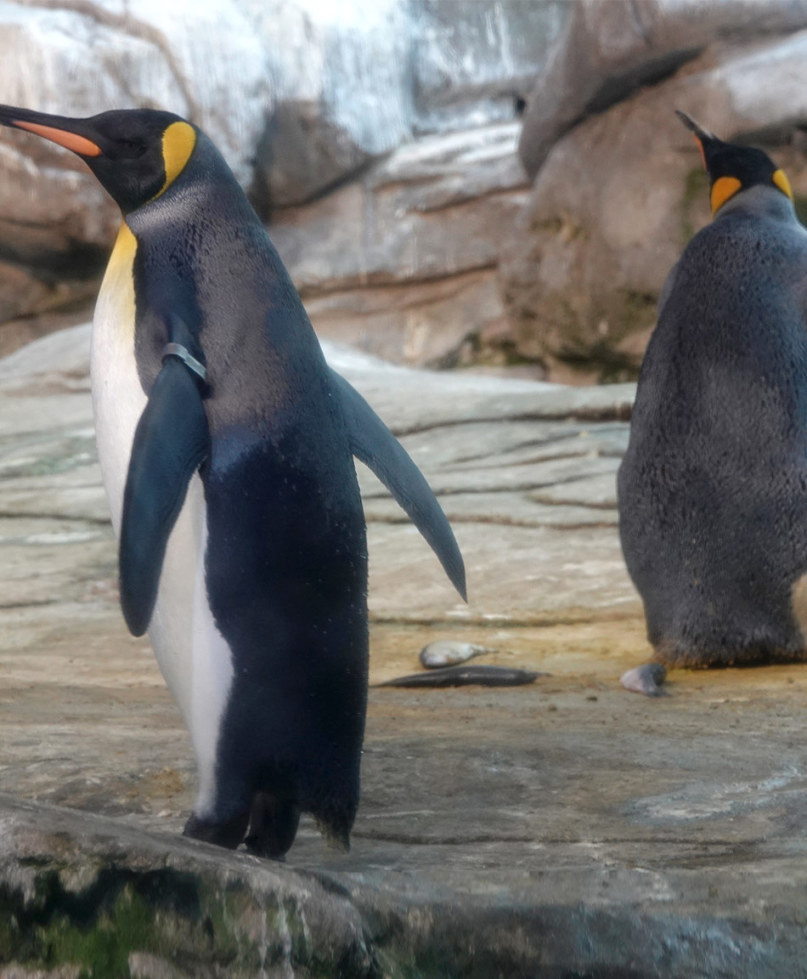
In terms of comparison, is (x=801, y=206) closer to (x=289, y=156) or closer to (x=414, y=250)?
(x=414, y=250)

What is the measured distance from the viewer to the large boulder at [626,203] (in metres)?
7.83

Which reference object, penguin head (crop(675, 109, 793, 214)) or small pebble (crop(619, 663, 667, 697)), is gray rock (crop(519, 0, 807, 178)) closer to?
penguin head (crop(675, 109, 793, 214))

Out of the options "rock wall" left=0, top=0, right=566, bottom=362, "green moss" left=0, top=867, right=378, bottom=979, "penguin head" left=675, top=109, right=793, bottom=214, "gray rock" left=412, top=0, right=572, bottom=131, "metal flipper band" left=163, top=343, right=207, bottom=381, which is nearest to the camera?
"green moss" left=0, top=867, right=378, bottom=979

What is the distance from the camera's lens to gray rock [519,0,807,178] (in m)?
7.87

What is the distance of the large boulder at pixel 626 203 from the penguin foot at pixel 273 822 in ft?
23.3

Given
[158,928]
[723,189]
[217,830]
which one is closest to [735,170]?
[723,189]

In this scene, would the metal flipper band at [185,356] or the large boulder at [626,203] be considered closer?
the metal flipper band at [185,356]

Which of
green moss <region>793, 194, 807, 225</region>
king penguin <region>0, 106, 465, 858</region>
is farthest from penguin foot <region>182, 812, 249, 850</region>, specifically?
green moss <region>793, 194, 807, 225</region>

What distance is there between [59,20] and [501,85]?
16.4 feet

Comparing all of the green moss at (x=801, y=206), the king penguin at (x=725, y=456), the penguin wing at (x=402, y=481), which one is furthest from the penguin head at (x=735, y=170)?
the green moss at (x=801, y=206)

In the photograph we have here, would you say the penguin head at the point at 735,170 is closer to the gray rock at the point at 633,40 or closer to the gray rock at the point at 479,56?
the gray rock at the point at 633,40

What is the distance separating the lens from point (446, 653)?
3.24 m

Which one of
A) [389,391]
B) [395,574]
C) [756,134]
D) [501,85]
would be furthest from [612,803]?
[501,85]

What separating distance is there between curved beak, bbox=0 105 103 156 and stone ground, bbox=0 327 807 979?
2.75ft
